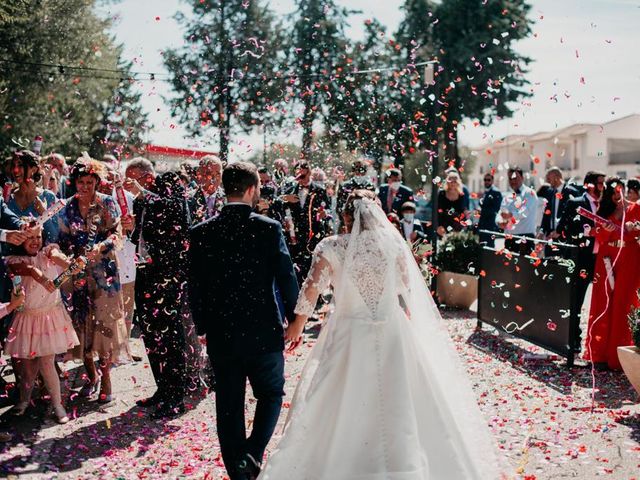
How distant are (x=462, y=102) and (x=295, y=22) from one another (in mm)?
10304

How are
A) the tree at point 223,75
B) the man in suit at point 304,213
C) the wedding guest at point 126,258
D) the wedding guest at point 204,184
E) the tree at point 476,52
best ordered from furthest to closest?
the tree at point 476,52, the tree at point 223,75, the man in suit at point 304,213, the wedding guest at point 126,258, the wedding guest at point 204,184

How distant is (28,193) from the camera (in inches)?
255

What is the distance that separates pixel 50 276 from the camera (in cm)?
645

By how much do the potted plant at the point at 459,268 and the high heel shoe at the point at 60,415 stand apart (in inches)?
289

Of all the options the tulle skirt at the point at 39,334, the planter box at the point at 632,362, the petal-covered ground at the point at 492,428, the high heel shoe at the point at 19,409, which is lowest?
the petal-covered ground at the point at 492,428

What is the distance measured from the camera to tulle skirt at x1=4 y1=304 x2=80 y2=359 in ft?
20.0

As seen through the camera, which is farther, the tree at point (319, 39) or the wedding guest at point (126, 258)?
the tree at point (319, 39)

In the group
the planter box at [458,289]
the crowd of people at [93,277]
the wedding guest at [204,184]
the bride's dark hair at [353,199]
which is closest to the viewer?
the bride's dark hair at [353,199]

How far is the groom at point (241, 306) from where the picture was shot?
4.51m

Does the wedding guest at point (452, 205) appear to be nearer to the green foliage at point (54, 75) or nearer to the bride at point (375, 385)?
the bride at point (375, 385)

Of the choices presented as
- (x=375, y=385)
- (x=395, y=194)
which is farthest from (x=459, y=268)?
(x=375, y=385)

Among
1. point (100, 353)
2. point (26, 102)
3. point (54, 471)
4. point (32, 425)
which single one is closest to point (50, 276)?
point (100, 353)

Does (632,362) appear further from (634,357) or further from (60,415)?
(60,415)

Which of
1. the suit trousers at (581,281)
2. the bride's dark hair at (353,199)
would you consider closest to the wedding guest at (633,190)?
the suit trousers at (581,281)
